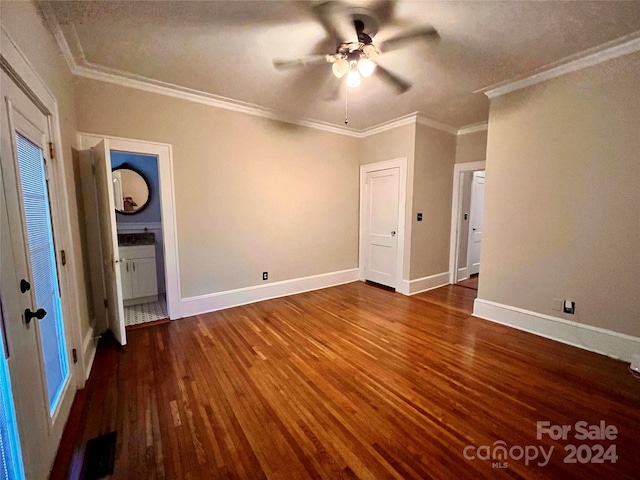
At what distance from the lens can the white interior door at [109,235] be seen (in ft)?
8.14

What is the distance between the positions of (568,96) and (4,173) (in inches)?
162

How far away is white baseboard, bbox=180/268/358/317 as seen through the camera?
3.41 metres

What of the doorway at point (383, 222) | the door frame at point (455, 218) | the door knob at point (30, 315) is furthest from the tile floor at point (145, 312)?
the door frame at point (455, 218)

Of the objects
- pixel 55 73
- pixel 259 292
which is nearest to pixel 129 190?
pixel 55 73

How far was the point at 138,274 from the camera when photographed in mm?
3832

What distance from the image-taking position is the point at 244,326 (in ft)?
10.2

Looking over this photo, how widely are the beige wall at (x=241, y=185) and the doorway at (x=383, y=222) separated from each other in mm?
283

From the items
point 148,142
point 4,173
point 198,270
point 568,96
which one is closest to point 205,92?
point 148,142

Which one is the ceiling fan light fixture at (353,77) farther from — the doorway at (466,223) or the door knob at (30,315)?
the doorway at (466,223)

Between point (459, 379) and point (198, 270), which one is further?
point (198, 270)

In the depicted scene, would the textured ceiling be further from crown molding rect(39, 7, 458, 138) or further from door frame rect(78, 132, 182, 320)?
door frame rect(78, 132, 182, 320)

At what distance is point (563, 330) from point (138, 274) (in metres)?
5.11

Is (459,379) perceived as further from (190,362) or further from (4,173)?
(4,173)

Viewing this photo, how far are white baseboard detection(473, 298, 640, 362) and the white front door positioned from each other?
3864mm
